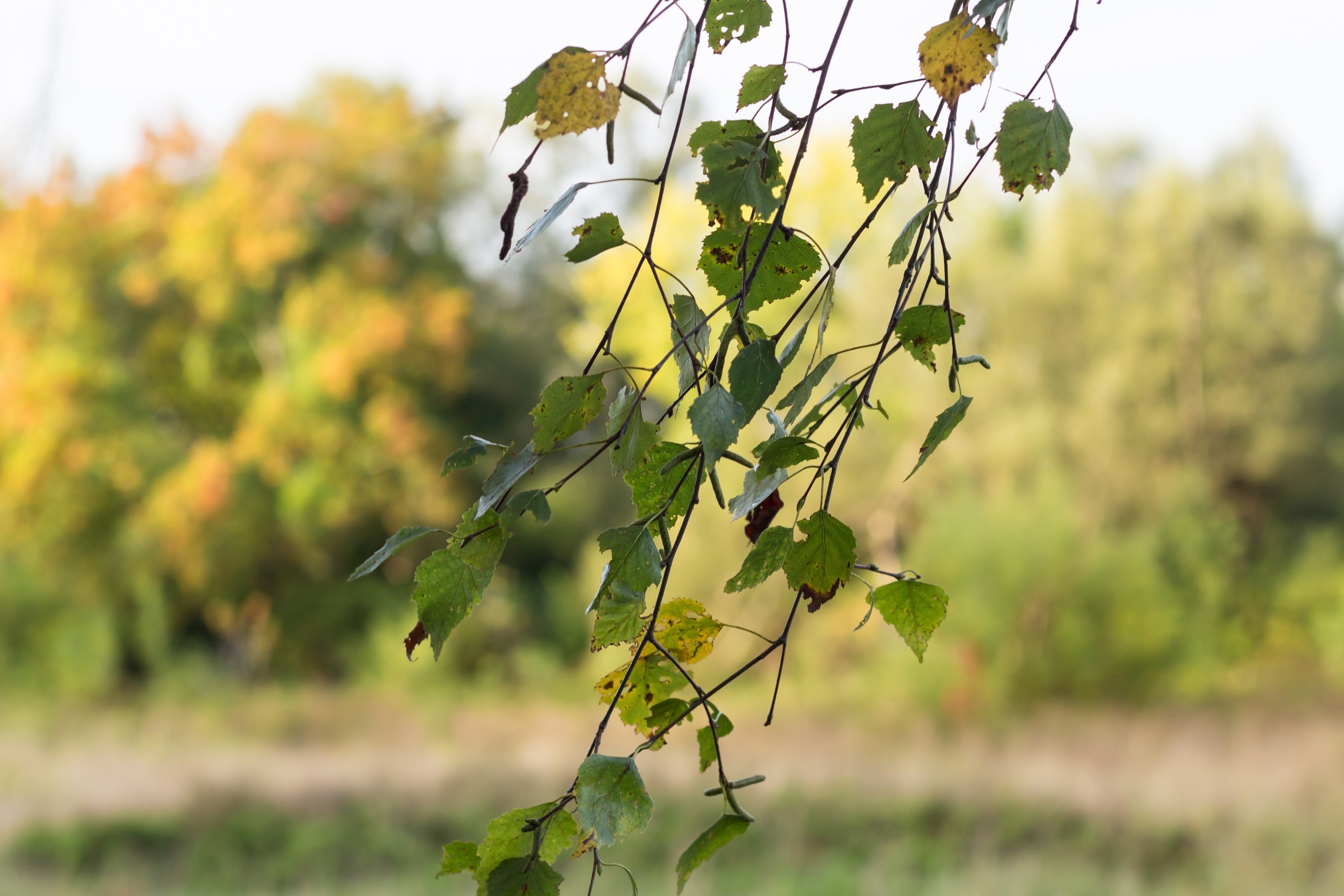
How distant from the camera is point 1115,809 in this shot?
17.3 feet

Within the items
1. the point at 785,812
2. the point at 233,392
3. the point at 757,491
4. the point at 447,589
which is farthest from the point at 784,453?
the point at 233,392

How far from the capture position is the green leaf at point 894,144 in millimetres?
430

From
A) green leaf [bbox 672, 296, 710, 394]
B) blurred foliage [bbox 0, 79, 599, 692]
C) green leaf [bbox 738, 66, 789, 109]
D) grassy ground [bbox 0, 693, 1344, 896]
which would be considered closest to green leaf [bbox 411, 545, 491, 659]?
green leaf [bbox 672, 296, 710, 394]

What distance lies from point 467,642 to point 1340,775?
6542 millimetres

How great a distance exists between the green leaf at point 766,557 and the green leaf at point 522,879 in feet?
0.37

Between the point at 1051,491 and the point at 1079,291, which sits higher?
the point at 1079,291

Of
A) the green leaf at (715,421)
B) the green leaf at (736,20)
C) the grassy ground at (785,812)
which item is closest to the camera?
the green leaf at (715,421)

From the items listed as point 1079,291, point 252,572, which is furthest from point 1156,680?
point 252,572

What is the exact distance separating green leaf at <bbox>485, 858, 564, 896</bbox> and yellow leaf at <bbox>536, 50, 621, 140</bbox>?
246mm

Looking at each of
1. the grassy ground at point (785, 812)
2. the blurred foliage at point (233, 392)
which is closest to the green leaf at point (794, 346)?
the grassy ground at point (785, 812)

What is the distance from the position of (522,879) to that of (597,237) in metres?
0.22

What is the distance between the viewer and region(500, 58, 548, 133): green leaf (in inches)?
15.4

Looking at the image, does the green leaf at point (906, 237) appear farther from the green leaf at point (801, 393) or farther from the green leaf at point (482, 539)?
the green leaf at point (482, 539)

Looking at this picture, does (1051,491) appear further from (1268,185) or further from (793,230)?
(793,230)
